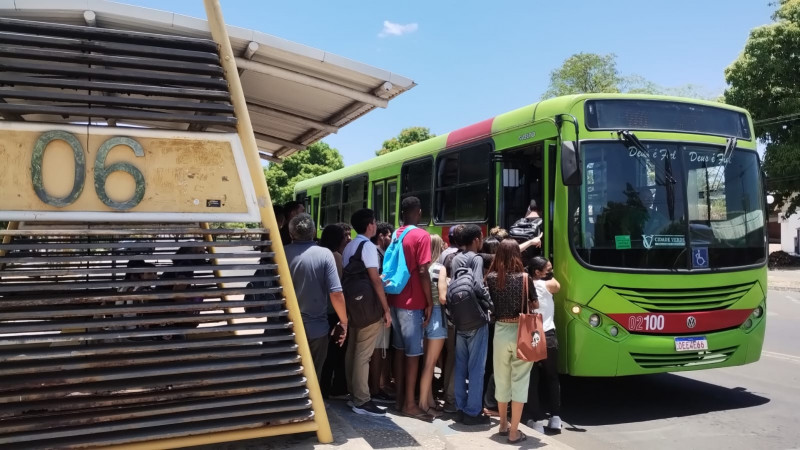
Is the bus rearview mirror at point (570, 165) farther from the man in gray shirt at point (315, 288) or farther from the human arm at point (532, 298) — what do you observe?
the man in gray shirt at point (315, 288)

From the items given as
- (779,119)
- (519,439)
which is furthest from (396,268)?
(779,119)

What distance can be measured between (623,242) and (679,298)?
0.78 metres

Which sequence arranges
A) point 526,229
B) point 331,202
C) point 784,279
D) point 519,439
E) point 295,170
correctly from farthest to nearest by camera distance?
point 295,170 < point 784,279 < point 331,202 < point 526,229 < point 519,439

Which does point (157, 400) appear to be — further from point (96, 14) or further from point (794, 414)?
point (794, 414)

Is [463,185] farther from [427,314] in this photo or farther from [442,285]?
[427,314]

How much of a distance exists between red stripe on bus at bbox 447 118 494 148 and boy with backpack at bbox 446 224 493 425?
245cm

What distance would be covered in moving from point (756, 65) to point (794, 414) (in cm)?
2582

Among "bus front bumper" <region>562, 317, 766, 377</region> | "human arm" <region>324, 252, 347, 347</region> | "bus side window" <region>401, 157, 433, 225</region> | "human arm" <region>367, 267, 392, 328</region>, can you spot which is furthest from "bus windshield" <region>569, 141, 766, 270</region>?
"bus side window" <region>401, 157, 433, 225</region>

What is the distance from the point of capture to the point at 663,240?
257 inches

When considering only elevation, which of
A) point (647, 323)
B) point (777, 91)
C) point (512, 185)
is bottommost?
point (647, 323)

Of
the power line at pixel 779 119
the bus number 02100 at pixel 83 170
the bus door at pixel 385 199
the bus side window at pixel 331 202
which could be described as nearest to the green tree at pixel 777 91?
the power line at pixel 779 119

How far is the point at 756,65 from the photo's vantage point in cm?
2803

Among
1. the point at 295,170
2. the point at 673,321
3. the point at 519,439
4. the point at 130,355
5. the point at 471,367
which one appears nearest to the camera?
the point at 130,355

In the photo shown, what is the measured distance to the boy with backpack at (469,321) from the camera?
5.75 m
